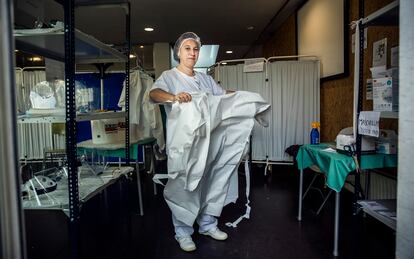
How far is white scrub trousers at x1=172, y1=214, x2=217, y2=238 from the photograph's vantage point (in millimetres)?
2025

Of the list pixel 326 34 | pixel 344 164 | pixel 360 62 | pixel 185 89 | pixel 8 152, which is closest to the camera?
pixel 8 152

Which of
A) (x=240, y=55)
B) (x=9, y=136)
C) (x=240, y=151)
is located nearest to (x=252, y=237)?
(x=240, y=151)

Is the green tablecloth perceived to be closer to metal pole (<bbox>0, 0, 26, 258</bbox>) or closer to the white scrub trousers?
the white scrub trousers

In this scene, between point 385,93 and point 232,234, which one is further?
point 232,234

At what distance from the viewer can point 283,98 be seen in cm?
388

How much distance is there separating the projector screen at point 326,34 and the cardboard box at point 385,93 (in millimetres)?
1678

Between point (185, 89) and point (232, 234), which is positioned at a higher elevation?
point (185, 89)

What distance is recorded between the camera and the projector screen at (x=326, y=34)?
10.1 feet

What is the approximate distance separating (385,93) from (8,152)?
1.54m

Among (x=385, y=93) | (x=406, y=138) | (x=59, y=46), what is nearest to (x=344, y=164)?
(x=385, y=93)

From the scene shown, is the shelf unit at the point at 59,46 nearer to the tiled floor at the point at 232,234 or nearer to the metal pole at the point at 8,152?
the metal pole at the point at 8,152

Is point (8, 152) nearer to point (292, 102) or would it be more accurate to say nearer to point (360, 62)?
point (360, 62)

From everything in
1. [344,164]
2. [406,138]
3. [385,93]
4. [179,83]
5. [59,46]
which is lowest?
[344,164]

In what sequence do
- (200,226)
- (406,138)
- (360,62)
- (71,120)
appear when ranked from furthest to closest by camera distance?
(200,226), (360,62), (71,120), (406,138)
